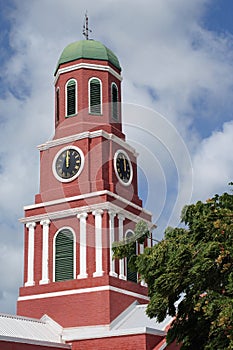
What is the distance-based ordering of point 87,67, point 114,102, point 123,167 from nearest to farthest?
point 123,167 → point 87,67 → point 114,102

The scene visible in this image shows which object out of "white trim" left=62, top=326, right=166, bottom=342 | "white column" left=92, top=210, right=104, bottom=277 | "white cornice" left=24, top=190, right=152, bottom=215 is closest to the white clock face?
"white cornice" left=24, top=190, right=152, bottom=215

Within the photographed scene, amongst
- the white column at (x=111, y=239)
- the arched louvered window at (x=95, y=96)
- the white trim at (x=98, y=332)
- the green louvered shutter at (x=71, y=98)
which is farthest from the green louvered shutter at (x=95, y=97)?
the white trim at (x=98, y=332)

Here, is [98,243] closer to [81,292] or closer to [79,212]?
[79,212]

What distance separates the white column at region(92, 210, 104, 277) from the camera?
34406 millimetres

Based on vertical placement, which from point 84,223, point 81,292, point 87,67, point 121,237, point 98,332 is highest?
point 87,67

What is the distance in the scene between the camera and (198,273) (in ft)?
69.3

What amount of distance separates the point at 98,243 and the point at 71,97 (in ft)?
32.6

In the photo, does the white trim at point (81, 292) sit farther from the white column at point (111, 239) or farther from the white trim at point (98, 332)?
the white trim at point (98, 332)

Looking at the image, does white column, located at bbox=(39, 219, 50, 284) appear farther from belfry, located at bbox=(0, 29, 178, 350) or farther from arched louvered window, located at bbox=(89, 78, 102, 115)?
arched louvered window, located at bbox=(89, 78, 102, 115)

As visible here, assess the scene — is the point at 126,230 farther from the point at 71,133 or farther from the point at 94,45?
the point at 94,45

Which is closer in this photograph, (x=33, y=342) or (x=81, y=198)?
(x=33, y=342)

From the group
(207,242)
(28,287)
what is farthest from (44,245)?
(207,242)

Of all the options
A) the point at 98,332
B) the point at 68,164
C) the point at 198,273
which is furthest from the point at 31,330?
the point at 198,273

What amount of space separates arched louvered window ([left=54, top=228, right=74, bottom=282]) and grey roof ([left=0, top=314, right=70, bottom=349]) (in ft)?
8.20
